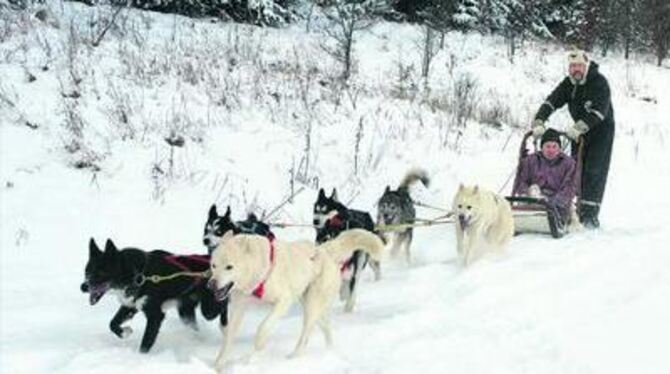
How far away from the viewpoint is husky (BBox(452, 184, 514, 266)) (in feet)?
21.4

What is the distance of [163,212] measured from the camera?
7.35 metres

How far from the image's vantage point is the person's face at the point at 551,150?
7.59m

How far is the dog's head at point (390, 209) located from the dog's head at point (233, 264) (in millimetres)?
2837

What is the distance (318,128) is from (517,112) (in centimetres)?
444

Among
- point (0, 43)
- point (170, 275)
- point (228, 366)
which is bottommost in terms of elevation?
point (228, 366)

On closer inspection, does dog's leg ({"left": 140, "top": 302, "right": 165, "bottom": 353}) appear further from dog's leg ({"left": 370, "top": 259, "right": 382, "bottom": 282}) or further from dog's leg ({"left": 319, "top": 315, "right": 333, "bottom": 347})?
dog's leg ({"left": 370, "top": 259, "right": 382, "bottom": 282})

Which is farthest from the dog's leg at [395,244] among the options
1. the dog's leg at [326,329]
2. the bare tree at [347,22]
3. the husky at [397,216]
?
the bare tree at [347,22]

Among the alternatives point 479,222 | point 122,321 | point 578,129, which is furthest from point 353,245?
point 578,129

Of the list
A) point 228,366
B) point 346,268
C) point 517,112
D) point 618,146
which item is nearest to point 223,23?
point 517,112

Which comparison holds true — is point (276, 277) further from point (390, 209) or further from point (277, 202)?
point (277, 202)

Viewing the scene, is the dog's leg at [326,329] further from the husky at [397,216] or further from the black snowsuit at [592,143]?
the black snowsuit at [592,143]

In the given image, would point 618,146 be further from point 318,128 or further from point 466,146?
point 318,128

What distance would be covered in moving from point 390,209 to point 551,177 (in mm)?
1522

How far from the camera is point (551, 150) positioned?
24.9ft
